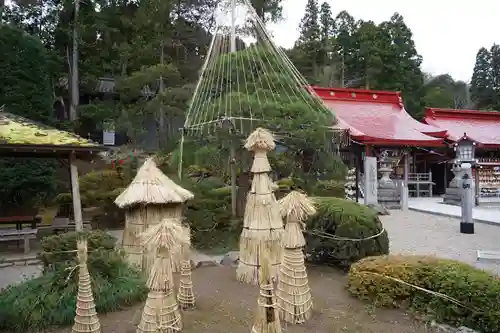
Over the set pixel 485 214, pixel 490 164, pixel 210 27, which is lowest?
pixel 485 214

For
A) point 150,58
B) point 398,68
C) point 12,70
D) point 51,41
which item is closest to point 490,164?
point 398,68

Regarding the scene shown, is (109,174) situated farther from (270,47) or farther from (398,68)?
(398,68)

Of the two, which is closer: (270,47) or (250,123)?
(250,123)

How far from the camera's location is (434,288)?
4.61m

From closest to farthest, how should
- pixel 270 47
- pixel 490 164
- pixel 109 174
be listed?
pixel 270 47 < pixel 109 174 < pixel 490 164

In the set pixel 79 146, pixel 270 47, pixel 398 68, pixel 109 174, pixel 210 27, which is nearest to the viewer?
pixel 79 146

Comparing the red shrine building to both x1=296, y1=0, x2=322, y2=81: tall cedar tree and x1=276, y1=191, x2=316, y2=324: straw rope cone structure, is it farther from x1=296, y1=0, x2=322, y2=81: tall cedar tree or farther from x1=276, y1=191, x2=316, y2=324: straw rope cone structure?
x1=276, y1=191, x2=316, y2=324: straw rope cone structure

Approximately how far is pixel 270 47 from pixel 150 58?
1100 cm

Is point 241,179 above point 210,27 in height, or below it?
below

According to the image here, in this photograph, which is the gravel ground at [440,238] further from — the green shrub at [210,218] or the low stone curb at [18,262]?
the low stone curb at [18,262]

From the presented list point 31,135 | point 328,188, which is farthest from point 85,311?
point 328,188

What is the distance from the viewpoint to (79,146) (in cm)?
757

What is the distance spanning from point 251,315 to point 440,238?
6233 mm

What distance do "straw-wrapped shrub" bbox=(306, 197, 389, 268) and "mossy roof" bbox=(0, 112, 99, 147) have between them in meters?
4.35
